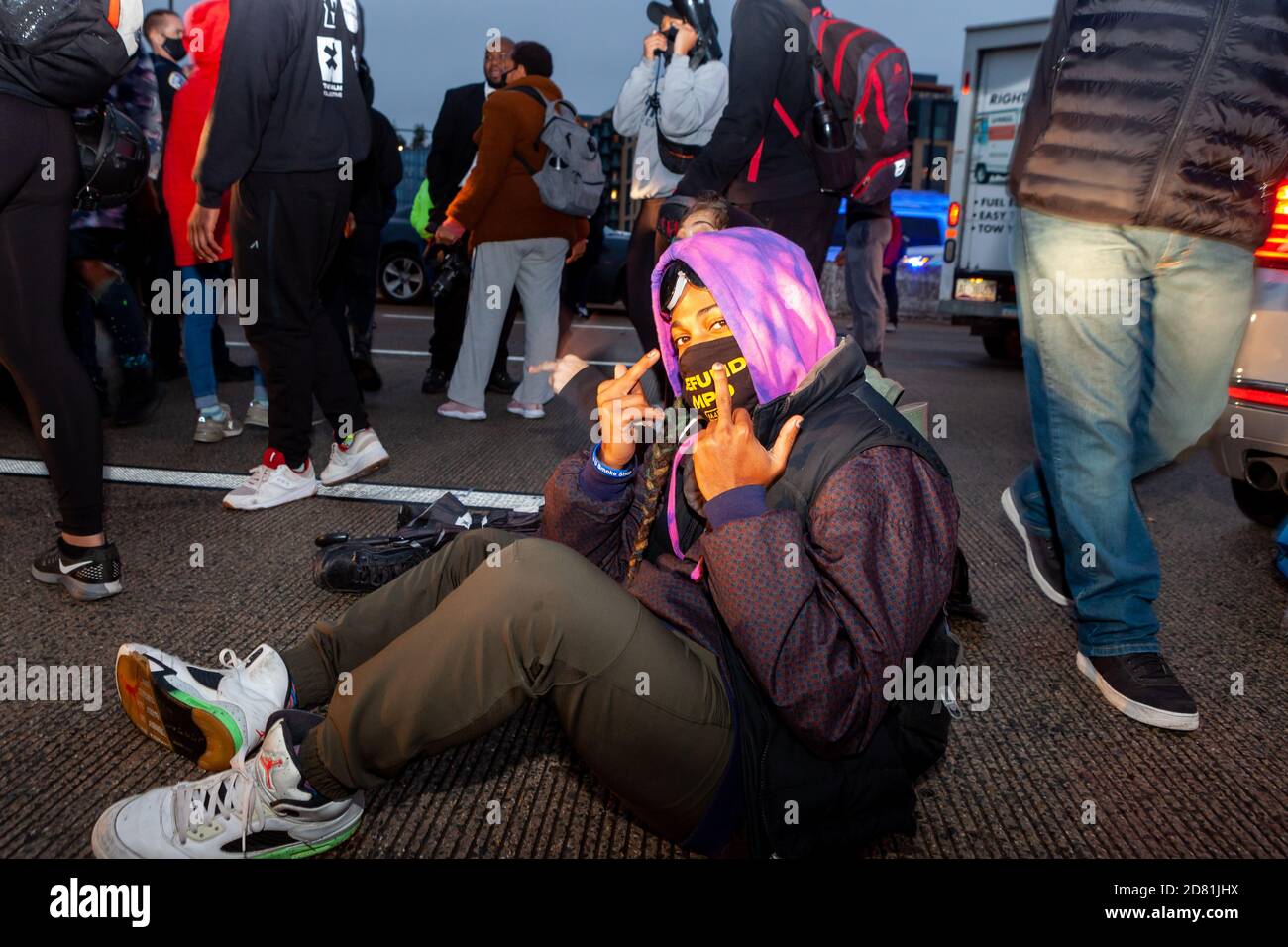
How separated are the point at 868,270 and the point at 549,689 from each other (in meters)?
4.45

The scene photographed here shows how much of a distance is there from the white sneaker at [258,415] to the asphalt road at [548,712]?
15.9 inches

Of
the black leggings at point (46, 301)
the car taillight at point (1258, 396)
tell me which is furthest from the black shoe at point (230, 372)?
the car taillight at point (1258, 396)

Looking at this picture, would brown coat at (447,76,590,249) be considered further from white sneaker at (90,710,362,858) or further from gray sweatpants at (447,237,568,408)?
white sneaker at (90,710,362,858)

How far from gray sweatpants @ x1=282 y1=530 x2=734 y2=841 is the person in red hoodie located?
3.03 meters

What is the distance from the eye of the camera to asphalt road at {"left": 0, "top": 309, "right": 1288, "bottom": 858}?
201cm

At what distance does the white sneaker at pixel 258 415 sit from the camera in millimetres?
5223

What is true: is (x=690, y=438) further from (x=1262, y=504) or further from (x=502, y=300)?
(x=502, y=300)

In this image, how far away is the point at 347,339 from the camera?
596cm

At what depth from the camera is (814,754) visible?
5.44 feet

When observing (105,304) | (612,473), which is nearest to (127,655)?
(612,473)

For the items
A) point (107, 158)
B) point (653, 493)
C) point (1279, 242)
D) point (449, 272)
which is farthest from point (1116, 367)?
point (449, 272)

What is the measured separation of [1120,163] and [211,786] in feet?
8.01

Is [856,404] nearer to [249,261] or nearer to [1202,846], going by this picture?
[1202,846]

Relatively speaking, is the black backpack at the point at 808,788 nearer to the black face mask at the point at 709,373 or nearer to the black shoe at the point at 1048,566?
the black face mask at the point at 709,373
